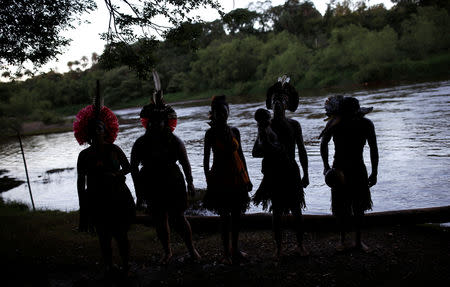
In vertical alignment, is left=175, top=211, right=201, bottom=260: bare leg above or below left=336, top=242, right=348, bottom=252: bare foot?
above

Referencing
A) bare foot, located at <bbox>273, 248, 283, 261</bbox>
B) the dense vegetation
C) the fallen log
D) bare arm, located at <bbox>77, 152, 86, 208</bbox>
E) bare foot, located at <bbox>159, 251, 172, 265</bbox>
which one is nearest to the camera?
bare arm, located at <bbox>77, 152, 86, 208</bbox>

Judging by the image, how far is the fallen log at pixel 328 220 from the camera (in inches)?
188

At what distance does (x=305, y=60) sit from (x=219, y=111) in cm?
6524

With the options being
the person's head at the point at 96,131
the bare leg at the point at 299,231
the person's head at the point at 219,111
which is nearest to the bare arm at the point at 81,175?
the person's head at the point at 96,131

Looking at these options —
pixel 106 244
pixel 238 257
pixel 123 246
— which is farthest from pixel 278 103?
pixel 106 244

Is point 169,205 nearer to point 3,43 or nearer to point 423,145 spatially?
point 3,43

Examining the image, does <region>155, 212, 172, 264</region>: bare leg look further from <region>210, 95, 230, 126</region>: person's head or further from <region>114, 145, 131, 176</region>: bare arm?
<region>210, 95, 230, 126</region>: person's head

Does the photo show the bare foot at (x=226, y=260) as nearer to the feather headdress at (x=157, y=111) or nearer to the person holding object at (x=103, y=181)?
the person holding object at (x=103, y=181)

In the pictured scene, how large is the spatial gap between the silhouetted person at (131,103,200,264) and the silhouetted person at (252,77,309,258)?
875 mm

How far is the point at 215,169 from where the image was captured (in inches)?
165

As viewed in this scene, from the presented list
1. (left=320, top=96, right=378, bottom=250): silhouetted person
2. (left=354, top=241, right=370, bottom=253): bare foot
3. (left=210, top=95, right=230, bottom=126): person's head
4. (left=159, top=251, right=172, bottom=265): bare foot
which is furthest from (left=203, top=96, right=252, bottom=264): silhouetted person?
(left=354, top=241, right=370, bottom=253): bare foot

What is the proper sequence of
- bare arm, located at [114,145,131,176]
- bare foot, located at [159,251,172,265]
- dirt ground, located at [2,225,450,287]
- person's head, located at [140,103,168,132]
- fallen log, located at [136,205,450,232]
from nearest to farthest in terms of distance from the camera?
1. dirt ground, located at [2,225,450,287]
2. bare arm, located at [114,145,131,176]
3. person's head, located at [140,103,168,132]
4. bare foot, located at [159,251,172,265]
5. fallen log, located at [136,205,450,232]

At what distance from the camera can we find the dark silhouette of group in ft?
13.3

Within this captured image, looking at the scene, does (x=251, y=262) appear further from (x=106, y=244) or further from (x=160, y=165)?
(x=106, y=244)
